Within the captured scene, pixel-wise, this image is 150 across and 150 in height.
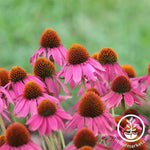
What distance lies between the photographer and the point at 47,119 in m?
0.93

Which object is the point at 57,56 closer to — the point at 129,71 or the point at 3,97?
the point at 3,97

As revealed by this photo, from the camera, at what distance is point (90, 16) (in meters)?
3.93

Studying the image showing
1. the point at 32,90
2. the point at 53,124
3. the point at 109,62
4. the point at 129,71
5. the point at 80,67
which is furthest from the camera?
the point at 129,71

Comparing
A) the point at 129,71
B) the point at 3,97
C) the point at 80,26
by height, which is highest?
the point at 3,97

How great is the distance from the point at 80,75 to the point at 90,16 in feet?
9.40

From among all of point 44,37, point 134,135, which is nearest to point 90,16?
point 44,37

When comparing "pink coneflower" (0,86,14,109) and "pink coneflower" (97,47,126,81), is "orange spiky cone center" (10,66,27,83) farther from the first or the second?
"pink coneflower" (97,47,126,81)

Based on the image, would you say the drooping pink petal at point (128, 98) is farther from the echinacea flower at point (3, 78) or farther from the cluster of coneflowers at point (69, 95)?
the echinacea flower at point (3, 78)

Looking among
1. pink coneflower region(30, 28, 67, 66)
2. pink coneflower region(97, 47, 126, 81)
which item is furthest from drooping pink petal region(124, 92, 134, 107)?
pink coneflower region(30, 28, 67, 66)

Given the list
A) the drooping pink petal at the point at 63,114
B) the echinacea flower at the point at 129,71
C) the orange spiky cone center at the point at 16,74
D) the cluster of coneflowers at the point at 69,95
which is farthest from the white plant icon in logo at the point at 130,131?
the echinacea flower at the point at 129,71

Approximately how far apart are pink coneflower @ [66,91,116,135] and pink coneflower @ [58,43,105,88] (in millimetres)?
187

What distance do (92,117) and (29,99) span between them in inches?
9.1

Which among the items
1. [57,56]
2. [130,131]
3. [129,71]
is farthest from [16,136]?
[129,71]

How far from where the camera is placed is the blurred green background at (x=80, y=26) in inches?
130
